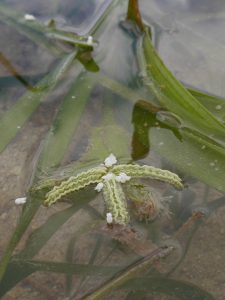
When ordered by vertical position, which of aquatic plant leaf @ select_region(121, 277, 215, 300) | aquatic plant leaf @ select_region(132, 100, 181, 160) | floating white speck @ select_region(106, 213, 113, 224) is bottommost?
aquatic plant leaf @ select_region(121, 277, 215, 300)

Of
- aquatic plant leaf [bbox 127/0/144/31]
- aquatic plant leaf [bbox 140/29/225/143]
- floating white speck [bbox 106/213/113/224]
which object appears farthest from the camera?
aquatic plant leaf [bbox 127/0/144/31]

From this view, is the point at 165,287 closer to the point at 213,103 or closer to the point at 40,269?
the point at 40,269

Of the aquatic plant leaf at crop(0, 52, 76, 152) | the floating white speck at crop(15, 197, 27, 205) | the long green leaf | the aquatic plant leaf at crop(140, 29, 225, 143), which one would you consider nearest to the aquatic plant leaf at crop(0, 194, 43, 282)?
the floating white speck at crop(15, 197, 27, 205)

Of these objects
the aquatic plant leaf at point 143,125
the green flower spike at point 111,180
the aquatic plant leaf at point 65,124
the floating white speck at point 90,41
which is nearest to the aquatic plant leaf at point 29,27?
the floating white speck at point 90,41

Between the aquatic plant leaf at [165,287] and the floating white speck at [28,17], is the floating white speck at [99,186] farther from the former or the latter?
the floating white speck at [28,17]

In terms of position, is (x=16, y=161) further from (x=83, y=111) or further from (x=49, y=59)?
(x=49, y=59)

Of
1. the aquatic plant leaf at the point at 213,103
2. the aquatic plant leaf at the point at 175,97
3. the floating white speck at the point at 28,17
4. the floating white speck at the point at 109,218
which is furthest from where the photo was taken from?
the floating white speck at the point at 28,17

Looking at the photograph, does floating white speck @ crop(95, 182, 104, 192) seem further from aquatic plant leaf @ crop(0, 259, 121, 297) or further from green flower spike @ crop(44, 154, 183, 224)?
aquatic plant leaf @ crop(0, 259, 121, 297)
